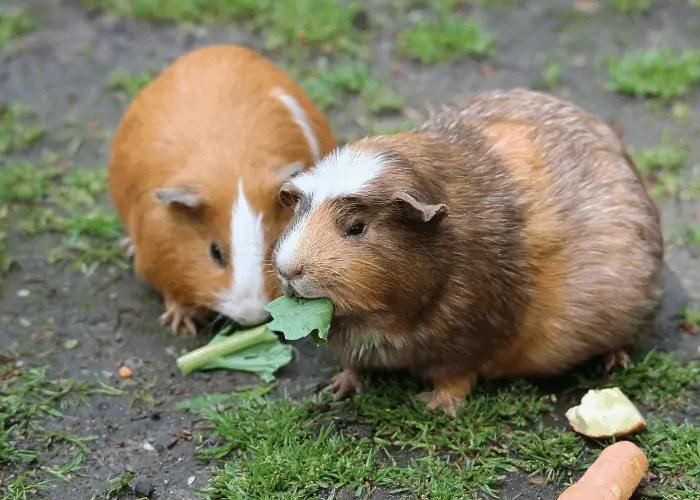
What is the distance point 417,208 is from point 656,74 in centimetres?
351

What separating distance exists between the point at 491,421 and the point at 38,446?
1936 mm

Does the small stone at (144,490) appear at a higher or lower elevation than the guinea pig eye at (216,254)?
lower

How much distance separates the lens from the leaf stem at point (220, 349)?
3928 millimetres

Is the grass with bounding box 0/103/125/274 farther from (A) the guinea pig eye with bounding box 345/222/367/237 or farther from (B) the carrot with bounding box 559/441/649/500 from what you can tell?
(B) the carrot with bounding box 559/441/649/500

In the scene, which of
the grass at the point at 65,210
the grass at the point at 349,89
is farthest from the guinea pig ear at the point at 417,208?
the grass at the point at 349,89

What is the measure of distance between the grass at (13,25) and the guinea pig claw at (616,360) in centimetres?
485

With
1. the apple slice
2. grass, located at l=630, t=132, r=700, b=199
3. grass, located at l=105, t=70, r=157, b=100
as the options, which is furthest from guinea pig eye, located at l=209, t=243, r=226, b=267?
grass, located at l=630, t=132, r=700, b=199

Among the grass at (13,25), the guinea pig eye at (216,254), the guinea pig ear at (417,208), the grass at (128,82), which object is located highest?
the guinea pig ear at (417,208)

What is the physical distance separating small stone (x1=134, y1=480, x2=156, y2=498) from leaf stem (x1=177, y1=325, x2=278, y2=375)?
637mm

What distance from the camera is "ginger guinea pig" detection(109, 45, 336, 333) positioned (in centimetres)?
385

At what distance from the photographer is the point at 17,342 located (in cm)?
420

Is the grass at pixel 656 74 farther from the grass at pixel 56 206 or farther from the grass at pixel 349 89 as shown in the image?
the grass at pixel 56 206

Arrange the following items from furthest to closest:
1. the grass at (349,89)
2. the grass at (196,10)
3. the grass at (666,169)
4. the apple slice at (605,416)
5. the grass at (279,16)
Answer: the grass at (196,10), the grass at (279,16), the grass at (349,89), the grass at (666,169), the apple slice at (605,416)

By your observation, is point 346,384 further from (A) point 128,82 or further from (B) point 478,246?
(A) point 128,82
